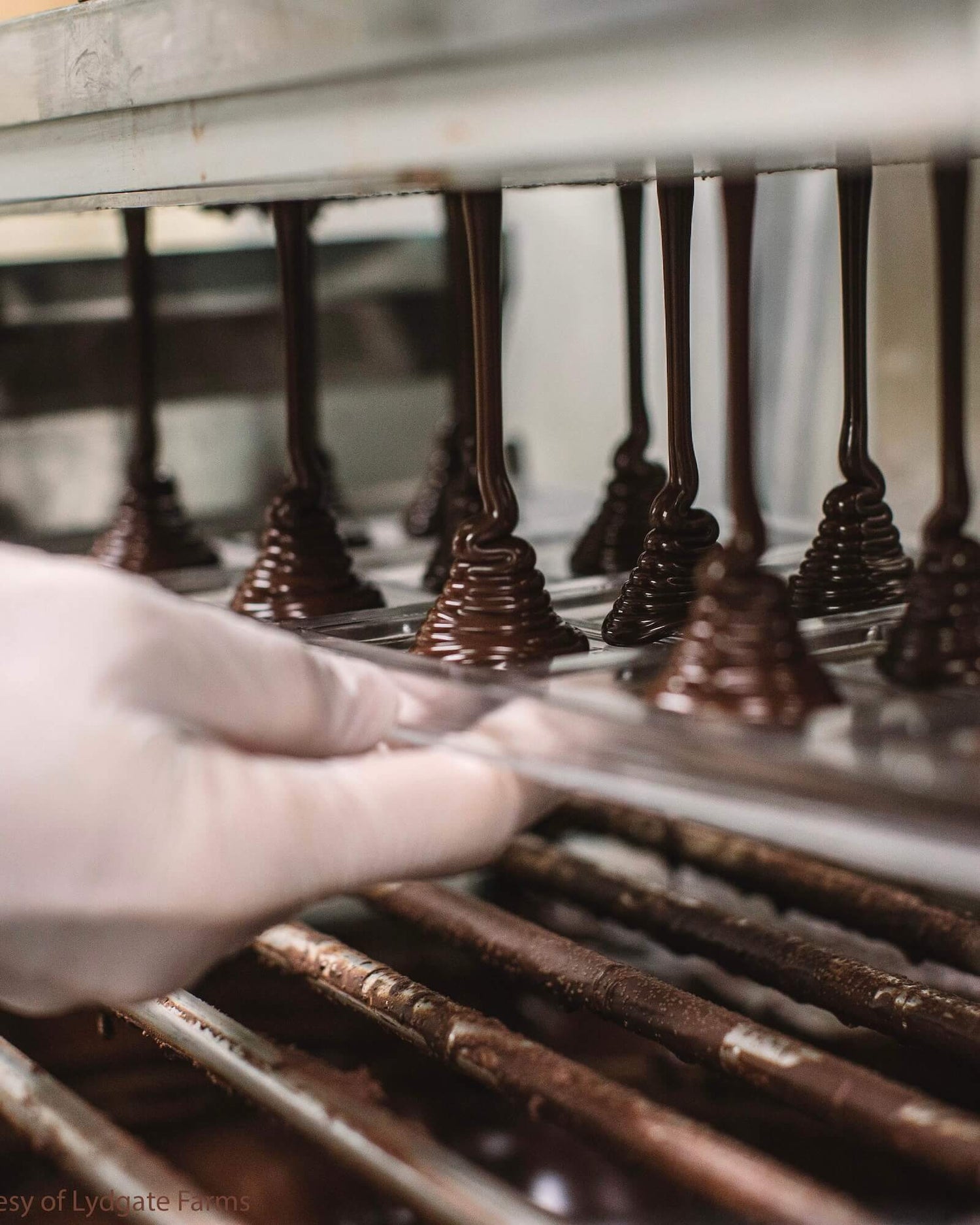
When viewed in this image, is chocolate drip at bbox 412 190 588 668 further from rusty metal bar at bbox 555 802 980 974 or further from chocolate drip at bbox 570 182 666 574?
rusty metal bar at bbox 555 802 980 974

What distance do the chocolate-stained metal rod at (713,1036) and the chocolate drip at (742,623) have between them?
0.31m

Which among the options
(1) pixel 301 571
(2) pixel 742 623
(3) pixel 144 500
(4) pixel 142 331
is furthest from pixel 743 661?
(4) pixel 142 331

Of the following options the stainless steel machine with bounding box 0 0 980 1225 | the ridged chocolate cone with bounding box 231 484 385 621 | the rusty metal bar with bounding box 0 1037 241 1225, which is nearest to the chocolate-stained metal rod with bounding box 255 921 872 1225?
the stainless steel machine with bounding box 0 0 980 1225

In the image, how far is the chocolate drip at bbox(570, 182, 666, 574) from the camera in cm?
135

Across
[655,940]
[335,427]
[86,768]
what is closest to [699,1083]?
[655,940]

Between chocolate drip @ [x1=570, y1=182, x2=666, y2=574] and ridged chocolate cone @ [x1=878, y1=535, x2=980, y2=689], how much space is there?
435 millimetres

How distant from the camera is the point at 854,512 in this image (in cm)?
111

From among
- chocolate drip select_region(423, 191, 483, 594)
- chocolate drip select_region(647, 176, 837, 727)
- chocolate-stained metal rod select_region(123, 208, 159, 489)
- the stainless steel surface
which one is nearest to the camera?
the stainless steel surface

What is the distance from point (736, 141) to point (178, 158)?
17.8 inches

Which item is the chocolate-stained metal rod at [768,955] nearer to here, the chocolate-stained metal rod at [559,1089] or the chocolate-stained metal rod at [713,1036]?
the chocolate-stained metal rod at [713,1036]

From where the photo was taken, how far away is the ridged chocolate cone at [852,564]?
1.06m

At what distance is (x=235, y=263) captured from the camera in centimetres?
248

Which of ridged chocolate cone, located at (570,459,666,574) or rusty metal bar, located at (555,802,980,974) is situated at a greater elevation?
ridged chocolate cone, located at (570,459,666,574)

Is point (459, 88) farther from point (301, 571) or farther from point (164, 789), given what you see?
point (301, 571)
